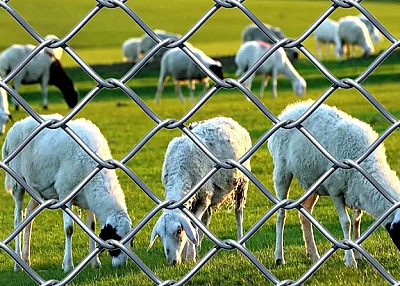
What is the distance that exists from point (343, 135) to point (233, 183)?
1.38m

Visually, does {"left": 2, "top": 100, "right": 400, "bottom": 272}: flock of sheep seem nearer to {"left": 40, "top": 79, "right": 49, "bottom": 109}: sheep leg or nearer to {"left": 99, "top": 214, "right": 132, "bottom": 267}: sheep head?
{"left": 99, "top": 214, "right": 132, "bottom": 267}: sheep head

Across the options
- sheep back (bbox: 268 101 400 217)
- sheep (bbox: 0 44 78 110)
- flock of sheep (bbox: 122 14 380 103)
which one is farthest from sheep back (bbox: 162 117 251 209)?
sheep (bbox: 0 44 78 110)

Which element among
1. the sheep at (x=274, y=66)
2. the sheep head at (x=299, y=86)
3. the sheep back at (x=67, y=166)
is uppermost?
the sheep back at (x=67, y=166)

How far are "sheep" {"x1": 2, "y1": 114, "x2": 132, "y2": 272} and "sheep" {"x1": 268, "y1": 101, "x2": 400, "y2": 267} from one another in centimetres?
146

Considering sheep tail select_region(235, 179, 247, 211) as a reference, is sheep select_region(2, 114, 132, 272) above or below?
above

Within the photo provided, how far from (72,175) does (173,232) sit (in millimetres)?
1203

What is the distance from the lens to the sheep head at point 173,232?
7707 millimetres

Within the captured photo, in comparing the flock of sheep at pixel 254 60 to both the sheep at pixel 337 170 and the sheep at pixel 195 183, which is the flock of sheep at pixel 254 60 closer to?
the sheep at pixel 195 183

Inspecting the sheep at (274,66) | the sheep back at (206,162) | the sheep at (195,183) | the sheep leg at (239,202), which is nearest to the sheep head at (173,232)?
the sheep at (195,183)

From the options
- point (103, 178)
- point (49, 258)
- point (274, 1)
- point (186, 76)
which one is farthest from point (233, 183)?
point (274, 1)

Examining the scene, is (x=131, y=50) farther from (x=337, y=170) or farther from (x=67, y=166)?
(x=337, y=170)

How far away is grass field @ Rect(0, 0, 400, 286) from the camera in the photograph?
7723 millimetres

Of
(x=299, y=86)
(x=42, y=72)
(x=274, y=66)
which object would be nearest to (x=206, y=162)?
(x=42, y=72)

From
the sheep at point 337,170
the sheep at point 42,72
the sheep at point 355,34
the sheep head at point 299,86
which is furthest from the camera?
the sheep at point 355,34
